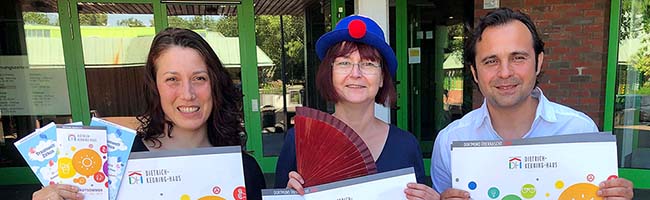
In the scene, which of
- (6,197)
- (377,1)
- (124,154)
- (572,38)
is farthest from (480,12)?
(6,197)

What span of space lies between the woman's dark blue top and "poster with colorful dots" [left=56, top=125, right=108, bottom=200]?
2.25 feet

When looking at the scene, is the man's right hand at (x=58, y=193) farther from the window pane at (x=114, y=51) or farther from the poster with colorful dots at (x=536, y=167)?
the window pane at (x=114, y=51)

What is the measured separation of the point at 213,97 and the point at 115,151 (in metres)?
0.41

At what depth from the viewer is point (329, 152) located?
4.63 ft

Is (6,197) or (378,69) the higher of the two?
(378,69)

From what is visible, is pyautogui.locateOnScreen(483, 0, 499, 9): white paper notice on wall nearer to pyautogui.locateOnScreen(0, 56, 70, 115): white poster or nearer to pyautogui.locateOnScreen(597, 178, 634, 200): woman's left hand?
pyautogui.locateOnScreen(597, 178, 634, 200): woman's left hand

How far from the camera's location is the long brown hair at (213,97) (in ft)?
4.91

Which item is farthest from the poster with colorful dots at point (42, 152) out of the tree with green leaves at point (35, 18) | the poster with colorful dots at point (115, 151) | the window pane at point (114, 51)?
the tree with green leaves at point (35, 18)

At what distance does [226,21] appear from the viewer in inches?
213

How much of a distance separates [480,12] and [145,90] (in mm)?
4349

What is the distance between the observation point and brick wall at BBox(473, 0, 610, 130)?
14.9 ft

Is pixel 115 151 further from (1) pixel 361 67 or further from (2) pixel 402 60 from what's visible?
(2) pixel 402 60

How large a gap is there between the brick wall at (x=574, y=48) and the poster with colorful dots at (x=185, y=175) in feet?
14.3

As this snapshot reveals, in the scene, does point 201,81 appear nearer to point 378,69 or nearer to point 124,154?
point 124,154
